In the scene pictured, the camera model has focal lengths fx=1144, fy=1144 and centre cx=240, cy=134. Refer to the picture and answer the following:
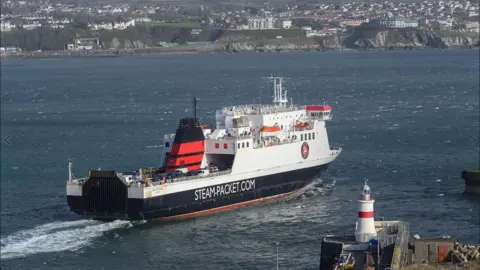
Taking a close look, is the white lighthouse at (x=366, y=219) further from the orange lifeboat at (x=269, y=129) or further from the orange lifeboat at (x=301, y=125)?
the orange lifeboat at (x=301, y=125)

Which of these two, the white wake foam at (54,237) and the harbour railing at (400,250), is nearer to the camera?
the harbour railing at (400,250)

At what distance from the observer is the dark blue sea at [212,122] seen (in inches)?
1275

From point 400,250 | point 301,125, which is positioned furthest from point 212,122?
point 400,250

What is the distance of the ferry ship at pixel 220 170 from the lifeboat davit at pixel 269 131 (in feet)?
0.12

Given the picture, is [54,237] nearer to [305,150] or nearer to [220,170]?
[220,170]

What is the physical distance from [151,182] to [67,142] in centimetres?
2161

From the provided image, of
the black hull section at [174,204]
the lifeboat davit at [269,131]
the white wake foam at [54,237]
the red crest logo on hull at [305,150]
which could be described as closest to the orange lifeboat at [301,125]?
the red crest logo on hull at [305,150]

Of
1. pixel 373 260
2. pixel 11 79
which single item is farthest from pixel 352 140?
pixel 11 79

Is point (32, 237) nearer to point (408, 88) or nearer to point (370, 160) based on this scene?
point (370, 160)

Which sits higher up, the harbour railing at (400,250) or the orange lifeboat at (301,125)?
the harbour railing at (400,250)

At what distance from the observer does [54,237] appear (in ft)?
111

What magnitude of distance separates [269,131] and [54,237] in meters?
10.5

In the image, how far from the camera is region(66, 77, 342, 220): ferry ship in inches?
1423

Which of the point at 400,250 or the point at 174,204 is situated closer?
the point at 400,250
